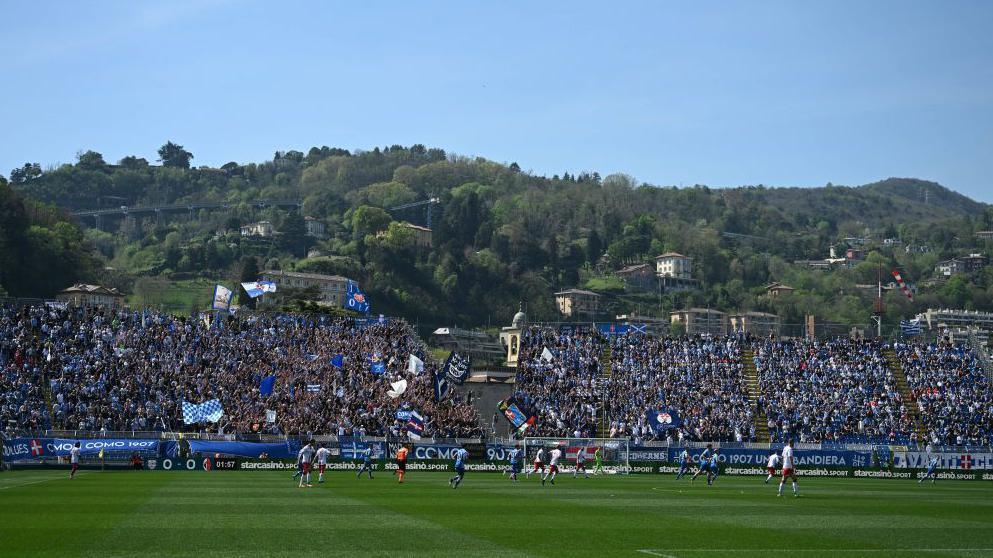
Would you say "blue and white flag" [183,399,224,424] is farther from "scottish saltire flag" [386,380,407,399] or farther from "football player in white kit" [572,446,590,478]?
"football player in white kit" [572,446,590,478]

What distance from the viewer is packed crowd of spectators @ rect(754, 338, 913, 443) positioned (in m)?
75.6

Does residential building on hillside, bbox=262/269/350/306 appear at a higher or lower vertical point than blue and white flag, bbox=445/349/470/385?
higher

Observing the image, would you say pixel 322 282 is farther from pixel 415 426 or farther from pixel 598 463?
pixel 598 463

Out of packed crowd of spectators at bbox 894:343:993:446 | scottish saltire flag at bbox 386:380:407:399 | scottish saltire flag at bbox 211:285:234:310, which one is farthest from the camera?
scottish saltire flag at bbox 211:285:234:310

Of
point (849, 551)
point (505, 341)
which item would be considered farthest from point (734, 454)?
point (505, 341)

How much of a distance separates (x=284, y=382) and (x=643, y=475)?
2397 centimetres

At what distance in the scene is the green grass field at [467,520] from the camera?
77.9ft

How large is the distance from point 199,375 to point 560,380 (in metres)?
25.9

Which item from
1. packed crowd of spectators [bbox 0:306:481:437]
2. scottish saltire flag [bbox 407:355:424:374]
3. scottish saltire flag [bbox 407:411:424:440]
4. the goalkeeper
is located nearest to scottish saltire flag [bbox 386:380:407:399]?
packed crowd of spectators [bbox 0:306:481:437]

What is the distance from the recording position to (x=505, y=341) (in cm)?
15250

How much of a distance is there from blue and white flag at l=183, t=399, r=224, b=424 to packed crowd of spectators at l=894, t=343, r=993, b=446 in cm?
4816

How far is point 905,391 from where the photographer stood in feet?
270

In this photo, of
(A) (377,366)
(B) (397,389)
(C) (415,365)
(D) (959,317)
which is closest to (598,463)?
(B) (397,389)

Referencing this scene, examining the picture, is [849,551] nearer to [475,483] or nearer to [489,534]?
[489,534]
